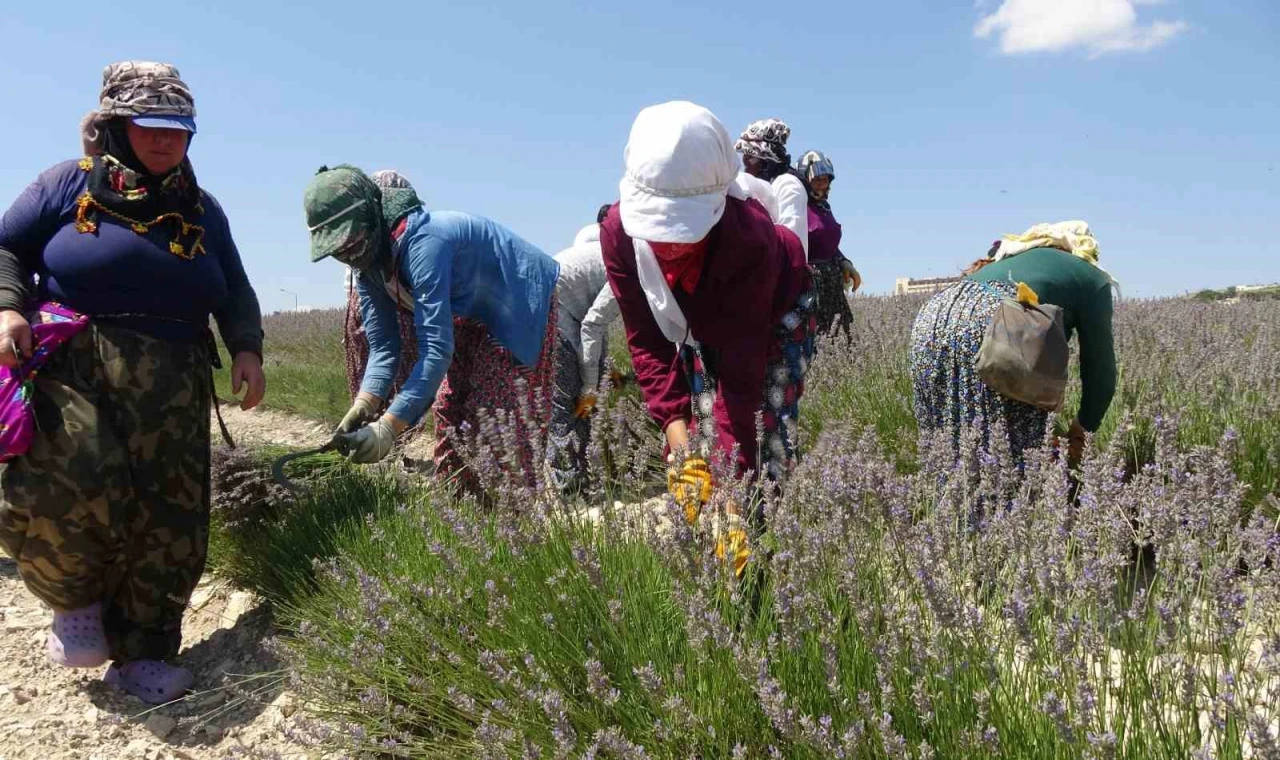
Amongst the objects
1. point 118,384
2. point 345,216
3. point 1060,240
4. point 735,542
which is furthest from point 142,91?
point 1060,240

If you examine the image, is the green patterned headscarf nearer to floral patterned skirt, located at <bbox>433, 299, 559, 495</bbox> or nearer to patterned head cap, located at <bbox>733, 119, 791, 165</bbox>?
floral patterned skirt, located at <bbox>433, 299, 559, 495</bbox>

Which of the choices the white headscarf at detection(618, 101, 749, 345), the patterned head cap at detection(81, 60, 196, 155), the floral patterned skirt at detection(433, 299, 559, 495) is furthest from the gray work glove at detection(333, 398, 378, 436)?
the white headscarf at detection(618, 101, 749, 345)

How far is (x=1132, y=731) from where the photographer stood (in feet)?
4.01

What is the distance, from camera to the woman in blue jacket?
2682 mm

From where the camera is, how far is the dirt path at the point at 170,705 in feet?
7.81

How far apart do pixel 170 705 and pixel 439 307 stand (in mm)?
1459

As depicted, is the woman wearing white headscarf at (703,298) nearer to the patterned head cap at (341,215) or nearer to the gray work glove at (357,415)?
the patterned head cap at (341,215)

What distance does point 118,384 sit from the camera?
99.0 inches

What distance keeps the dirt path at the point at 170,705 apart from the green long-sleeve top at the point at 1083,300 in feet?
8.16

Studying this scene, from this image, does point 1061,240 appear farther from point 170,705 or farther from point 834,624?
point 170,705

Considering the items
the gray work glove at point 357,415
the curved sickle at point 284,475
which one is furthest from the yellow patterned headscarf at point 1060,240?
the curved sickle at point 284,475

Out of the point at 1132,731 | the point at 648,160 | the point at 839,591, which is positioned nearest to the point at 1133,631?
the point at 1132,731

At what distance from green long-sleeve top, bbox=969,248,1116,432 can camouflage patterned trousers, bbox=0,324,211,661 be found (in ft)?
8.56

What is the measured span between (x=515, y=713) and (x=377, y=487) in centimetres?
159
